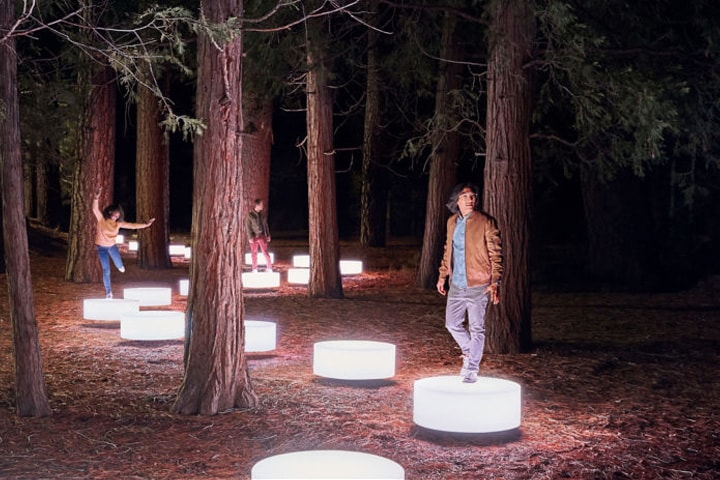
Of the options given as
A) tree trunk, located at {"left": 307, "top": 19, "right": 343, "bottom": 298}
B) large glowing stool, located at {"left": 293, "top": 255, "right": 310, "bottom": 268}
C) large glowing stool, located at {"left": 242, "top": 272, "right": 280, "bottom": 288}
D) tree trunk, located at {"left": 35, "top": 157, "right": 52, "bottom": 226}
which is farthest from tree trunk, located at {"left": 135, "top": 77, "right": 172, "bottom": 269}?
tree trunk, located at {"left": 35, "top": 157, "right": 52, "bottom": 226}

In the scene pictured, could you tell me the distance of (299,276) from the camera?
67.4ft

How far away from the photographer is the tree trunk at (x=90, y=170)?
65.5ft

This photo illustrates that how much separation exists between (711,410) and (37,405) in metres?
6.14

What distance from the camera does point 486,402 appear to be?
773 cm

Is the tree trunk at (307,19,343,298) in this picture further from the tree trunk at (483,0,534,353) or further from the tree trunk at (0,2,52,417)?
the tree trunk at (0,2,52,417)

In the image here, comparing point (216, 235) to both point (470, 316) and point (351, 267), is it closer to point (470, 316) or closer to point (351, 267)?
point (470, 316)

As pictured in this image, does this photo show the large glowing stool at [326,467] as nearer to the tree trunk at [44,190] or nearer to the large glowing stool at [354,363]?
the large glowing stool at [354,363]

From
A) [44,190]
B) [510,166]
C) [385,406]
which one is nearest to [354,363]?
[385,406]

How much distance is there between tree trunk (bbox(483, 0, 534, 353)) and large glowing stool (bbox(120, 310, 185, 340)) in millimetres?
4076

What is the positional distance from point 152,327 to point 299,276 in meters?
8.15

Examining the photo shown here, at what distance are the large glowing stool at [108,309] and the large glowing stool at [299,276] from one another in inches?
249

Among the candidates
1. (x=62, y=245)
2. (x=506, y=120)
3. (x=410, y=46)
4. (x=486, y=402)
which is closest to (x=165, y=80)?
(x=62, y=245)

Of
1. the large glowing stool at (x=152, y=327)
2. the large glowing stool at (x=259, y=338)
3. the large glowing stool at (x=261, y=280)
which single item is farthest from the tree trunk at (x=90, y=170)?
the large glowing stool at (x=259, y=338)

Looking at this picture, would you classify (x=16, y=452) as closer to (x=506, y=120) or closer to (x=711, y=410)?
(x=711, y=410)
